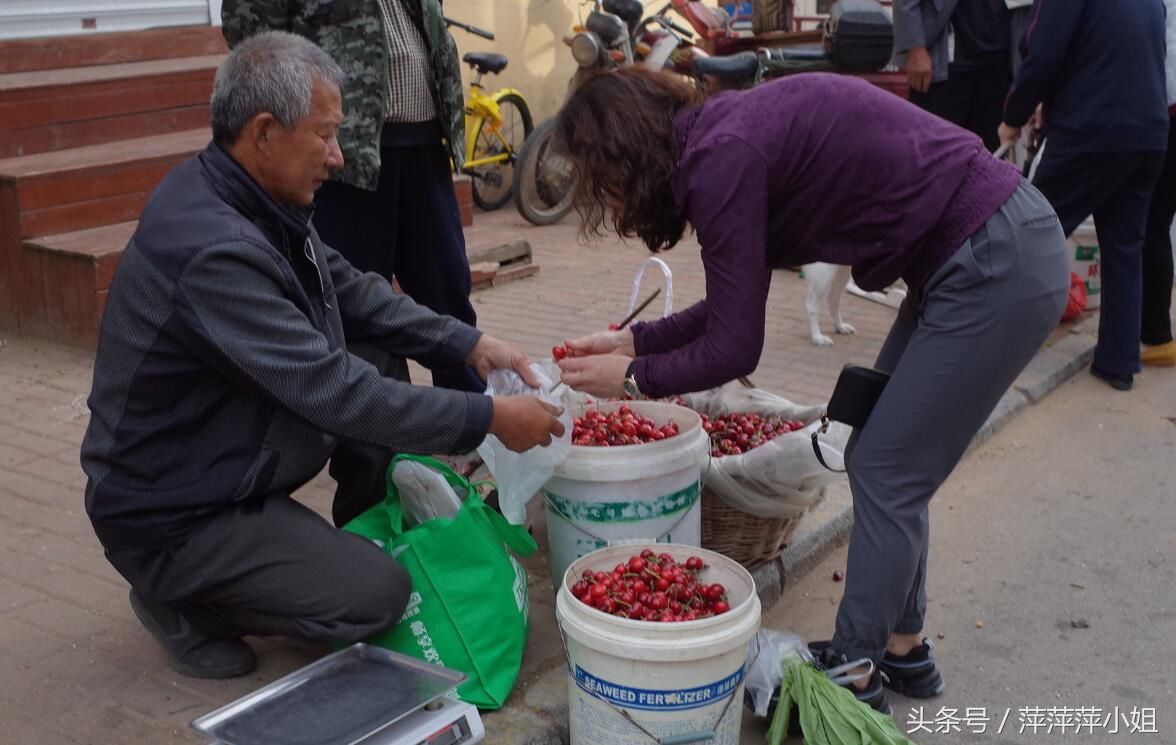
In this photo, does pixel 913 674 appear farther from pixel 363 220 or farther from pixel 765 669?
pixel 363 220

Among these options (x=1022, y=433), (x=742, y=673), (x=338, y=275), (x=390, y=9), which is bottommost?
(x=1022, y=433)

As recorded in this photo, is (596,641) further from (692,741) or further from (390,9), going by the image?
(390,9)

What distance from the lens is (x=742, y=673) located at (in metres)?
2.86

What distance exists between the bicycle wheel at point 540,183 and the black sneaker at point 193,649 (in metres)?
6.21

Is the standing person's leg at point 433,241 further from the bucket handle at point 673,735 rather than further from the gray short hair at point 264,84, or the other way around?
the bucket handle at point 673,735

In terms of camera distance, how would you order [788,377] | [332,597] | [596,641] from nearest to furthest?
[596,641] < [332,597] < [788,377]

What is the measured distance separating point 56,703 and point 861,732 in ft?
6.36

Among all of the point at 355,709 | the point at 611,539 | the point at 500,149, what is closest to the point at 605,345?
the point at 611,539

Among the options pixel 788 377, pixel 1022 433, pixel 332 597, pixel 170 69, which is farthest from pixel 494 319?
pixel 332 597

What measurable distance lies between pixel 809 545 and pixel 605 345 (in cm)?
124

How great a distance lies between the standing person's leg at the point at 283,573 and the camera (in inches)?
119

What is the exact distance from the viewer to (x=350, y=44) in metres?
4.14

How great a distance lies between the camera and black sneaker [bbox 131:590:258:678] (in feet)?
10.5

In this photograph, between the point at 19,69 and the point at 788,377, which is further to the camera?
the point at 19,69
